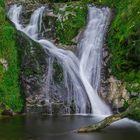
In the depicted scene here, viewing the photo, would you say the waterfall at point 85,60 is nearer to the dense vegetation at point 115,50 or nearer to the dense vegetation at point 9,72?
the dense vegetation at point 115,50

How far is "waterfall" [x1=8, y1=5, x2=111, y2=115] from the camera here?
2205 cm

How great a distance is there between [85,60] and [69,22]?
3443 millimetres

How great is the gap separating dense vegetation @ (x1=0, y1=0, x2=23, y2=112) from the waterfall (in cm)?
185

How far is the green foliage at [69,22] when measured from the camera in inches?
1021

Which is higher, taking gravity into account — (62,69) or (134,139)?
(62,69)

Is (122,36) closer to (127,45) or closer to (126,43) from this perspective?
(126,43)

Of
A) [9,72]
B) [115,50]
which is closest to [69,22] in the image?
[115,50]

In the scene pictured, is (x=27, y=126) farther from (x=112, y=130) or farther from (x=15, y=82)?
(x=15, y=82)

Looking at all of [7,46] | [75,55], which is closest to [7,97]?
[7,46]

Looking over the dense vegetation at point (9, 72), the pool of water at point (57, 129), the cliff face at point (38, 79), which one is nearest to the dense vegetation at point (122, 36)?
the cliff face at point (38, 79)

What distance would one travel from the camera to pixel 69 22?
2664cm

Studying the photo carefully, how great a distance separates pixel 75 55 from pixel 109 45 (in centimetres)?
175

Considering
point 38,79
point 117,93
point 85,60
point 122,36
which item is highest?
point 122,36

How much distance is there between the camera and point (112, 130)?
54.3 feet
